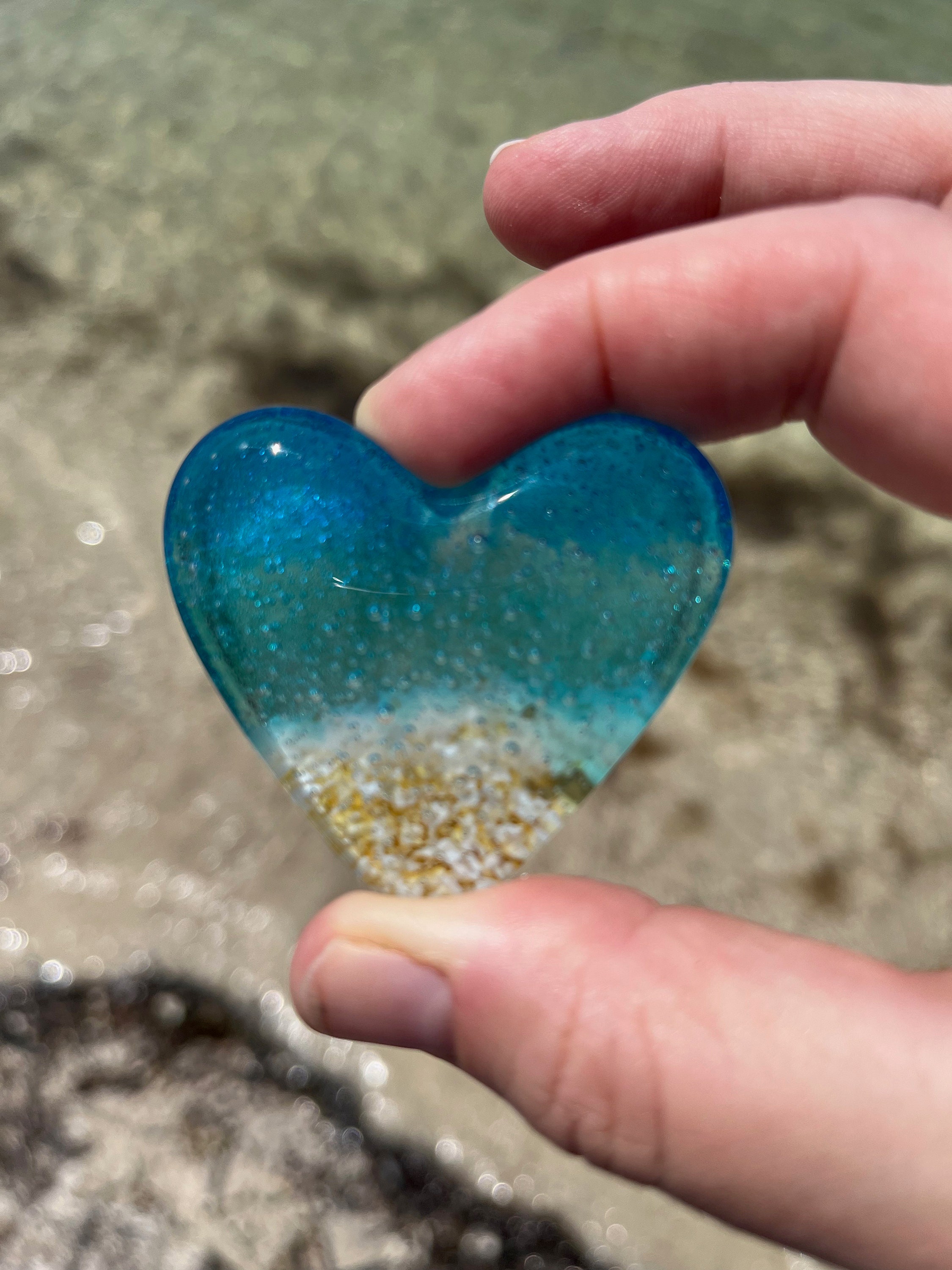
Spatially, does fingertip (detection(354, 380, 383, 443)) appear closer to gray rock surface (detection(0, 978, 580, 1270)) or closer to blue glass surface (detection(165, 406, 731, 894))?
blue glass surface (detection(165, 406, 731, 894))

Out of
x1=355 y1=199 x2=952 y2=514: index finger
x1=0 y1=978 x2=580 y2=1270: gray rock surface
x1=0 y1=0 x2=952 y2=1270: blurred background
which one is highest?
x1=355 y1=199 x2=952 y2=514: index finger

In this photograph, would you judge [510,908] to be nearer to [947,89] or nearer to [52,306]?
[947,89]

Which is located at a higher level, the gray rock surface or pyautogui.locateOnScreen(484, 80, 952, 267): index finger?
pyautogui.locateOnScreen(484, 80, 952, 267): index finger

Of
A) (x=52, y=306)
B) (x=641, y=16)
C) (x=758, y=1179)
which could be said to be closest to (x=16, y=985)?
(x=758, y=1179)

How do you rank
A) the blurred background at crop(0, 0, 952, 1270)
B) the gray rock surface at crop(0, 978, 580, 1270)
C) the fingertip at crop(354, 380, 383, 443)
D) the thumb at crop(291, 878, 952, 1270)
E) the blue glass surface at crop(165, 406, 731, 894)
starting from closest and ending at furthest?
the thumb at crop(291, 878, 952, 1270) < the blue glass surface at crop(165, 406, 731, 894) < the fingertip at crop(354, 380, 383, 443) < the gray rock surface at crop(0, 978, 580, 1270) < the blurred background at crop(0, 0, 952, 1270)

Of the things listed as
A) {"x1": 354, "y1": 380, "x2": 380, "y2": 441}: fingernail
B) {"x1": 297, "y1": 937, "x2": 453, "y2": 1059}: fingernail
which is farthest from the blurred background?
{"x1": 354, "y1": 380, "x2": 380, "y2": 441}: fingernail
